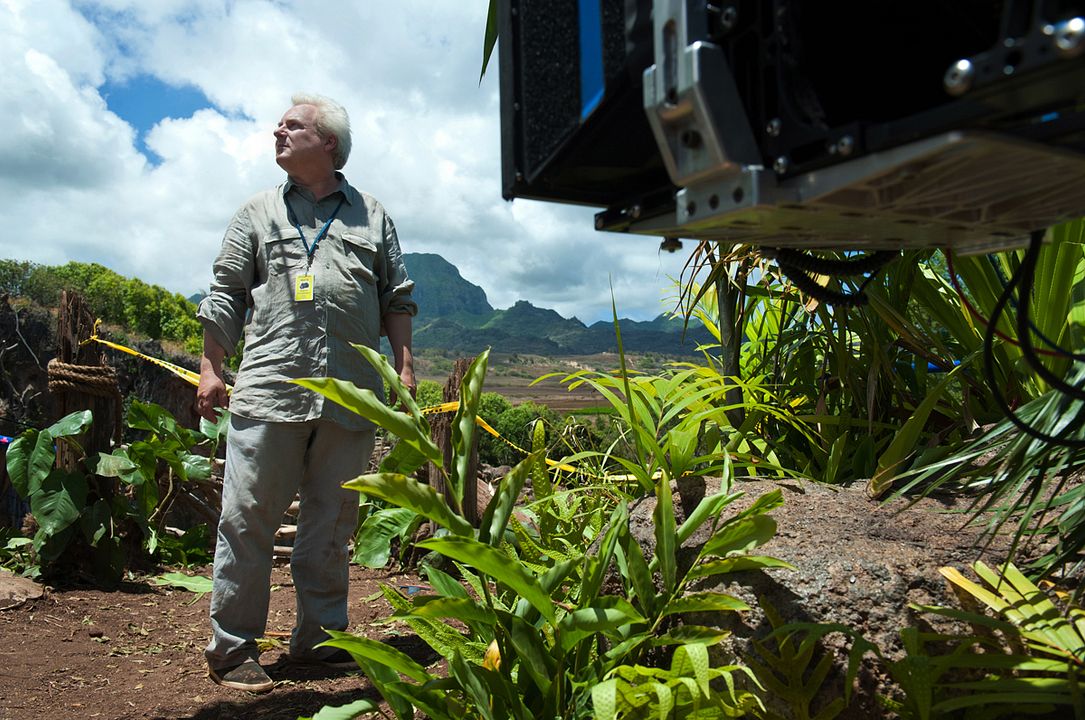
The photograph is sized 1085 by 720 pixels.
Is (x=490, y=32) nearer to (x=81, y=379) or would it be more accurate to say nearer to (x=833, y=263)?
(x=833, y=263)

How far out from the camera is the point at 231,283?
3.02 m

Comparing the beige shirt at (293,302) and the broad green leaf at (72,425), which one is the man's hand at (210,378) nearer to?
the beige shirt at (293,302)

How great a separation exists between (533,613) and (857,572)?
2.40 feet

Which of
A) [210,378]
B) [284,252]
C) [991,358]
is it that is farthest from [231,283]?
[991,358]

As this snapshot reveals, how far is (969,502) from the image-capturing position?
95.7 inches

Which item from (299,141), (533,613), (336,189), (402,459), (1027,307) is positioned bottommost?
(533,613)

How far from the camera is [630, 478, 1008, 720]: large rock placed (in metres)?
1.95

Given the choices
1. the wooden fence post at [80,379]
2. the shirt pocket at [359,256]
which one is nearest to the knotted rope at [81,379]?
the wooden fence post at [80,379]

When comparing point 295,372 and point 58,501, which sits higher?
point 295,372

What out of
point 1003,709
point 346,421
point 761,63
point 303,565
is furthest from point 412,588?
point 761,63

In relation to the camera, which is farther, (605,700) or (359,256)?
(359,256)

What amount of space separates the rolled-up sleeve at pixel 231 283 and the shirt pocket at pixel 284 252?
0.07 meters

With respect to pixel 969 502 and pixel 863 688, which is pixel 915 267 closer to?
pixel 969 502

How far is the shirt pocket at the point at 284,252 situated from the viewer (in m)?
2.98
